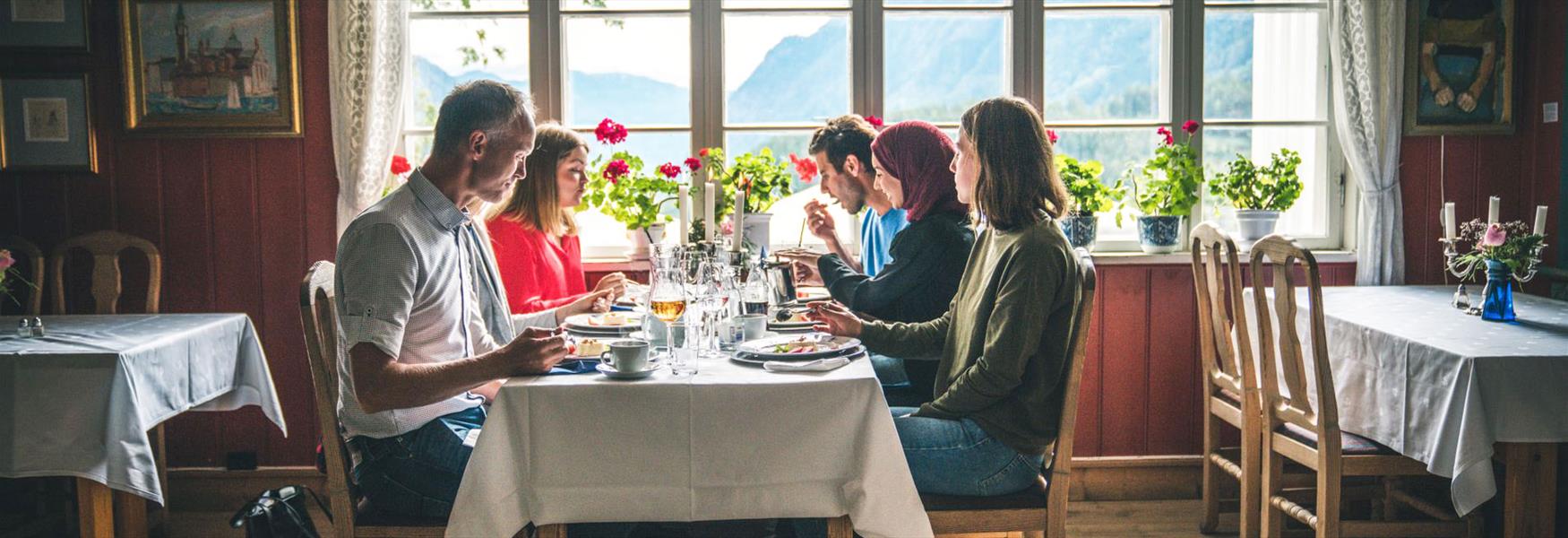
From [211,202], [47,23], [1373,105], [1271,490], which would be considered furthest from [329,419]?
[1373,105]

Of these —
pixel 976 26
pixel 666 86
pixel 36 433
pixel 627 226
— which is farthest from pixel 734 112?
pixel 36 433

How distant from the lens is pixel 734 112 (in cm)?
379

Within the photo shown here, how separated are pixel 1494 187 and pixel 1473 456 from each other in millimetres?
1836

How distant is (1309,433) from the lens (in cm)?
271

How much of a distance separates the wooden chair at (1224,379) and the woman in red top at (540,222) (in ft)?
5.32

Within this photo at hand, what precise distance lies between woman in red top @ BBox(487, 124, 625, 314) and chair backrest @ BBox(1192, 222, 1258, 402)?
1.62 metres

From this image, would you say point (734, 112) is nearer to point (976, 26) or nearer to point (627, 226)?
point (627, 226)

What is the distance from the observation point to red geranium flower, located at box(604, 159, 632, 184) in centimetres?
351

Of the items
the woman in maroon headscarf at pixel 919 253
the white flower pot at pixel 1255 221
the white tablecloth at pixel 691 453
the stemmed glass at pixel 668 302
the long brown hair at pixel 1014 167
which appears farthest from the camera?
the white flower pot at pixel 1255 221

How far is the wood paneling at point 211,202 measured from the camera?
358 centimetres

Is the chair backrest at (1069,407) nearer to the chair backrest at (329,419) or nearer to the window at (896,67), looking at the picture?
the chair backrest at (329,419)

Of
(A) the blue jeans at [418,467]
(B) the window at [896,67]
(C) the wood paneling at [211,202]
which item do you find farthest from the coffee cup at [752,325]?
(C) the wood paneling at [211,202]

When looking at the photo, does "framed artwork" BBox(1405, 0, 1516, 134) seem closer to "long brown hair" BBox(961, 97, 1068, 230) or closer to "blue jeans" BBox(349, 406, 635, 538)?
"long brown hair" BBox(961, 97, 1068, 230)

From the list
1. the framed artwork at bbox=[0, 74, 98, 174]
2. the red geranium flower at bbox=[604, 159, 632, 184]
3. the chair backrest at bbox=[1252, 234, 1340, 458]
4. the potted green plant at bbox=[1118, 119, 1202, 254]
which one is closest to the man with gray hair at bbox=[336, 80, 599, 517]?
the red geranium flower at bbox=[604, 159, 632, 184]
